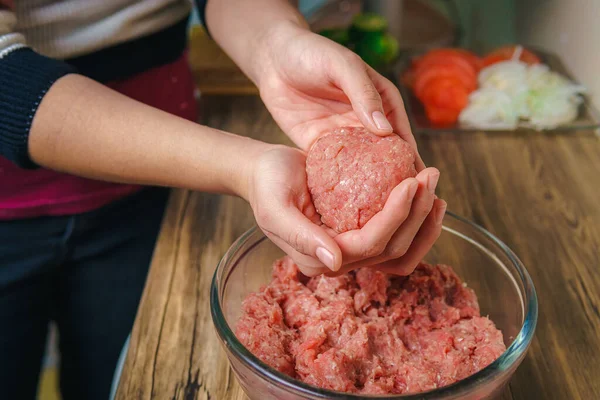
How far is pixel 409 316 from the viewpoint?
910 mm

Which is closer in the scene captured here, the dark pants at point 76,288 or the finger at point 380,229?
the finger at point 380,229

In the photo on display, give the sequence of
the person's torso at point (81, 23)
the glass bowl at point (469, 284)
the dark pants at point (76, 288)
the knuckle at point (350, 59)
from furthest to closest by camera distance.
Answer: the dark pants at point (76, 288) < the person's torso at point (81, 23) < the knuckle at point (350, 59) < the glass bowl at point (469, 284)

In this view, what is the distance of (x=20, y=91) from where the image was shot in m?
0.98

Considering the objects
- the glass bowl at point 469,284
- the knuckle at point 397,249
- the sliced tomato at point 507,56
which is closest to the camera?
the glass bowl at point 469,284

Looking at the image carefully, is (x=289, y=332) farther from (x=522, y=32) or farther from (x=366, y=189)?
(x=522, y=32)

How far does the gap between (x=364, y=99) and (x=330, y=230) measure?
0.72 feet

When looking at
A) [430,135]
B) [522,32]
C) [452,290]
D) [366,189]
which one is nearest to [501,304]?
[452,290]

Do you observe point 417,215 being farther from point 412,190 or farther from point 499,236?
point 499,236

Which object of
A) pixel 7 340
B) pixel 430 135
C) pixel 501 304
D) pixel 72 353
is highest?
pixel 501 304

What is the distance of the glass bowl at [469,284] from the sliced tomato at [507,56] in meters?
1.25

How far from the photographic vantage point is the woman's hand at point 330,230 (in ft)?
2.52

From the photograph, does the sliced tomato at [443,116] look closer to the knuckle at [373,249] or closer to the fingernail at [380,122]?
the fingernail at [380,122]

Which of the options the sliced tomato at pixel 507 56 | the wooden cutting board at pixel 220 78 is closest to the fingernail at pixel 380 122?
the wooden cutting board at pixel 220 78

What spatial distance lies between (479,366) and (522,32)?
200cm
